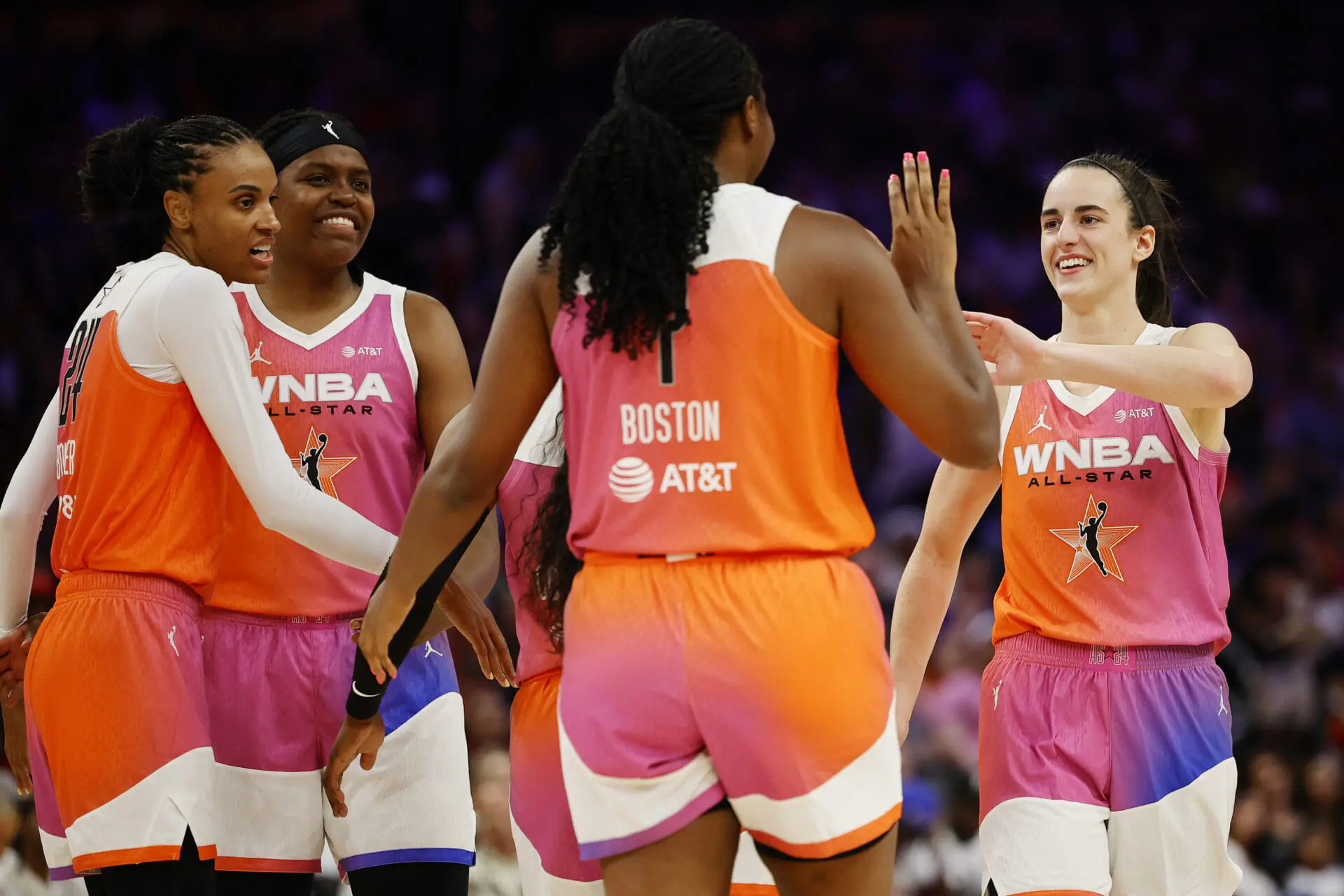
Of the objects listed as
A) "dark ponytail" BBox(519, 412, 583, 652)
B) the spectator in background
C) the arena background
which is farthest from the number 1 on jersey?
the arena background

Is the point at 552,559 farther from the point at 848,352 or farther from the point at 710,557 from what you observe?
the point at 848,352

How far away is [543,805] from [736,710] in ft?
3.55

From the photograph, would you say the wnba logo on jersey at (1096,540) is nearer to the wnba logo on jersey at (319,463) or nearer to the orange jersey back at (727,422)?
the orange jersey back at (727,422)

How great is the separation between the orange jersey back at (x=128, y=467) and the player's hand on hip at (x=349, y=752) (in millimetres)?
480

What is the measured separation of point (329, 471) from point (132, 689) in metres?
0.91

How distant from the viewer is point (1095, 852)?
3.98 m

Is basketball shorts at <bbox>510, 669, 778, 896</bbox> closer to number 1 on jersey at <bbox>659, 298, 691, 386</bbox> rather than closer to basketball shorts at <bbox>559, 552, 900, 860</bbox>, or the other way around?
basketball shorts at <bbox>559, 552, 900, 860</bbox>

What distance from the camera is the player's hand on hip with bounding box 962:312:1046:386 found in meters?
3.70

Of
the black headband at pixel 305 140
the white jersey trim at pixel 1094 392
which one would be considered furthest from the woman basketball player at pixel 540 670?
the white jersey trim at pixel 1094 392

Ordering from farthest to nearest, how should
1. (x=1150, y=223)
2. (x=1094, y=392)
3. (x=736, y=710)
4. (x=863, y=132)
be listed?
(x=863, y=132)
(x=1150, y=223)
(x=1094, y=392)
(x=736, y=710)

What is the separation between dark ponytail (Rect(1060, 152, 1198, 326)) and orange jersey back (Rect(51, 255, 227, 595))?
247 centimetres

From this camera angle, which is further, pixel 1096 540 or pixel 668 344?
pixel 1096 540

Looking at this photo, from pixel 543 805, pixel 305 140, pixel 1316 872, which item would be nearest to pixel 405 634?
pixel 543 805

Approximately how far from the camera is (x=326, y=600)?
4156mm
